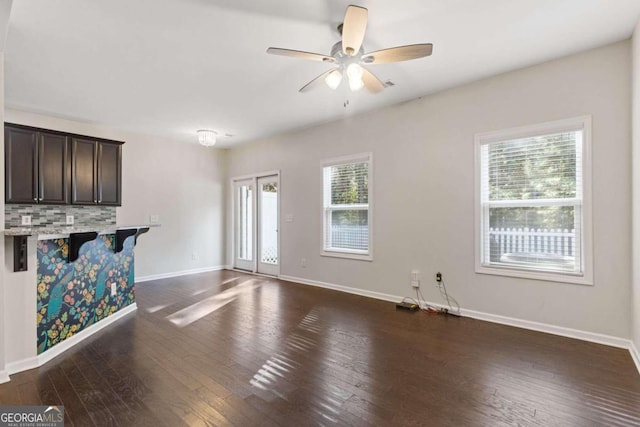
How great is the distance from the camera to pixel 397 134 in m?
4.29

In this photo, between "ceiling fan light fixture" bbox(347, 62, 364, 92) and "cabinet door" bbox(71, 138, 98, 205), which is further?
"cabinet door" bbox(71, 138, 98, 205)

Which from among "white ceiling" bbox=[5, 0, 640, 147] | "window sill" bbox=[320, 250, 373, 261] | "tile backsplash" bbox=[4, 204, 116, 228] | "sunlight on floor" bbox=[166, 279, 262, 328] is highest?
"white ceiling" bbox=[5, 0, 640, 147]

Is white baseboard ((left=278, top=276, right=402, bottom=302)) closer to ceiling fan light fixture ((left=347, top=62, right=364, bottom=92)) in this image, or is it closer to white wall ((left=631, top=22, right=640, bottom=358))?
white wall ((left=631, top=22, right=640, bottom=358))

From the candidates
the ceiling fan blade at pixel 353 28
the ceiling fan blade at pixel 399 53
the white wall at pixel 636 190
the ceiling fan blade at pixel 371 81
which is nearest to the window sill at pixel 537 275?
the white wall at pixel 636 190

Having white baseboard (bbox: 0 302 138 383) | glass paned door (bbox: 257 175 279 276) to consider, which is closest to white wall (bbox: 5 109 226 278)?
glass paned door (bbox: 257 175 279 276)

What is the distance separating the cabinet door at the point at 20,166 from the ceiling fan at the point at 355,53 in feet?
12.0

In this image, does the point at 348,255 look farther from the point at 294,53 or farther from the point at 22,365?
the point at 22,365

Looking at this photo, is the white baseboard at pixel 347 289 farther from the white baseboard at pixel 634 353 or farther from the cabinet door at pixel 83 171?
the cabinet door at pixel 83 171

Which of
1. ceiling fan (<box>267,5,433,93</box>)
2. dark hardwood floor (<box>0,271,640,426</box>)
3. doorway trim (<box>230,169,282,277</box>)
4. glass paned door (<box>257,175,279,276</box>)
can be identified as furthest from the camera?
glass paned door (<box>257,175,279,276</box>)

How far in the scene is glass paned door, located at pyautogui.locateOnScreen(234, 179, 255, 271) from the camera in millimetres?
6598

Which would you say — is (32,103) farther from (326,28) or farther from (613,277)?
(613,277)

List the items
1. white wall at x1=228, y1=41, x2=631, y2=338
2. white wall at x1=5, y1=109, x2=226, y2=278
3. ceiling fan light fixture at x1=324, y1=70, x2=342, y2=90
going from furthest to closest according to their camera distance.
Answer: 1. white wall at x1=5, y1=109, x2=226, y2=278
2. white wall at x1=228, y1=41, x2=631, y2=338
3. ceiling fan light fixture at x1=324, y1=70, x2=342, y2=90

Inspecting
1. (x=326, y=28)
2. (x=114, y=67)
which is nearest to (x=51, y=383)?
(x=114, y=67)

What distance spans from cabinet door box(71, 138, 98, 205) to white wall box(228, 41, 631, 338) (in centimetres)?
304
